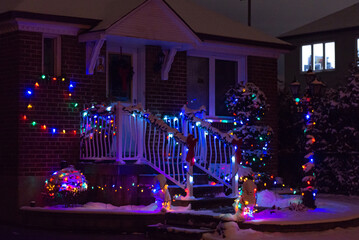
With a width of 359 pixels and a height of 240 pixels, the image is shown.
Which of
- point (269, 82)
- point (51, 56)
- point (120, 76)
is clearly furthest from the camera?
point (269, 82)

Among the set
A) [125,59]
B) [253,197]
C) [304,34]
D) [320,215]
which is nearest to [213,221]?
[253,197]

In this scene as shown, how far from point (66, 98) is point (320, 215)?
6.36 meters

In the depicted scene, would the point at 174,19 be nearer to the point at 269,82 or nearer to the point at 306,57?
the point at 269,82

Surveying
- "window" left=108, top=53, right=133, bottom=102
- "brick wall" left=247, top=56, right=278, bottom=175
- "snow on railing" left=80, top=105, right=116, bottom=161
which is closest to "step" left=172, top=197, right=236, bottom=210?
"snow on railing" left=80, top=105, right=116, bottom=161

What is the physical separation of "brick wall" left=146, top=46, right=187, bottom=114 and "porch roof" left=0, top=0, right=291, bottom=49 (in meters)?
1.02

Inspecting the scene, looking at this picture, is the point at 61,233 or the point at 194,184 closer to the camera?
the point at 61,233

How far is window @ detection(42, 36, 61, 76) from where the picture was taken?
15062 millimetres

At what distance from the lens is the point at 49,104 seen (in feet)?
48.8

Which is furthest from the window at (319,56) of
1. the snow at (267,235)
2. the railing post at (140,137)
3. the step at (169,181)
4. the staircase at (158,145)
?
the snow at (267,235)

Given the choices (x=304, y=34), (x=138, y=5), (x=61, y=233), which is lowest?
(x=61, y=233)

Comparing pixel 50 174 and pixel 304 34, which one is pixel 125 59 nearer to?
pixel 50 174

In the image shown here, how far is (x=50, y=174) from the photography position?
14703 mm

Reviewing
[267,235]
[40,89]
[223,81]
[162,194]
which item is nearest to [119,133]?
[162,194]

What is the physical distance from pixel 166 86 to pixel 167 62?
0.64 m
